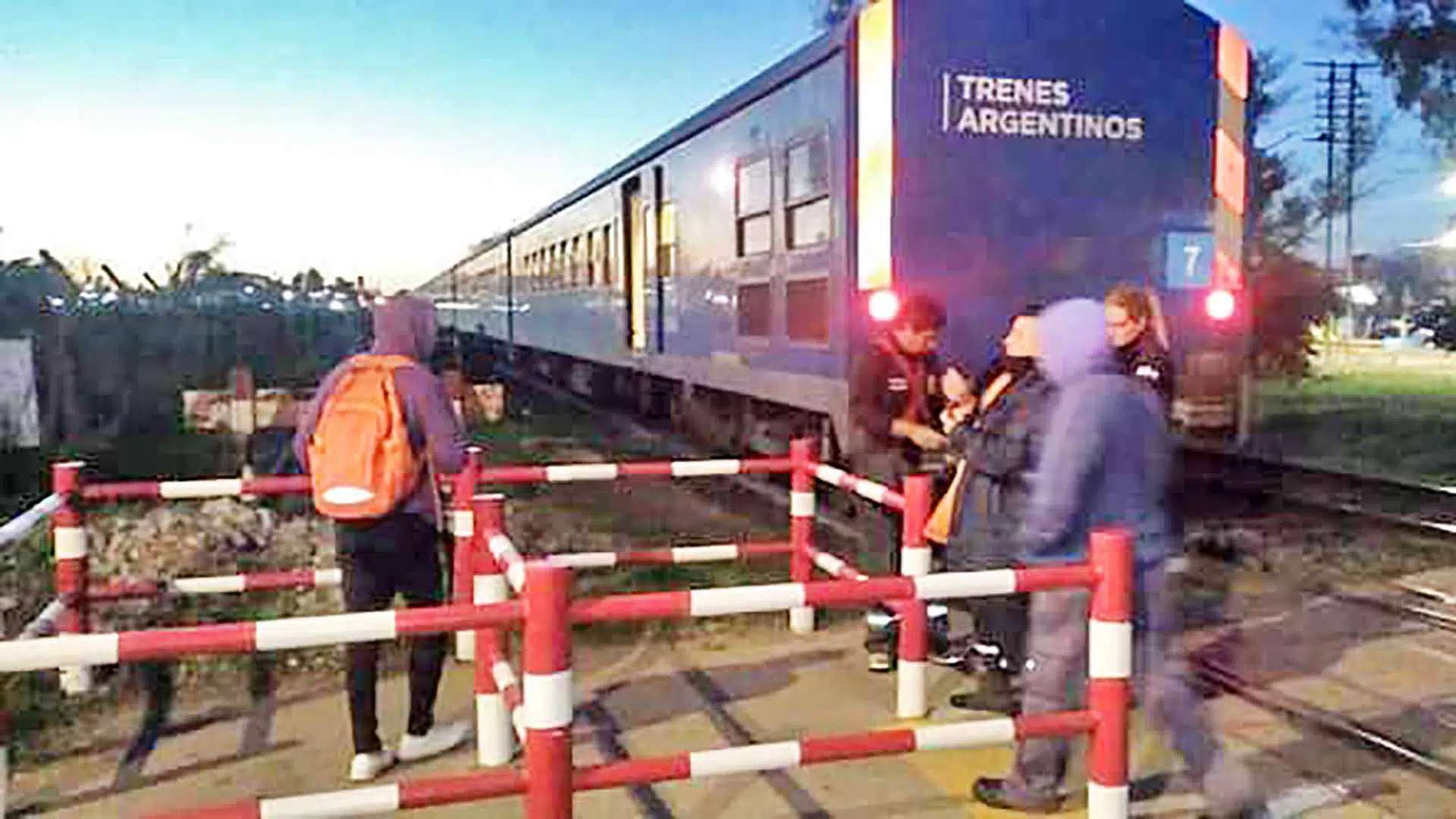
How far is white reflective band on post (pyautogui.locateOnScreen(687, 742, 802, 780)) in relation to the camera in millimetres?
3158

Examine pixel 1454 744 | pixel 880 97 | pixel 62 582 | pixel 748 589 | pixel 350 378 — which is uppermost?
pixel 880 97

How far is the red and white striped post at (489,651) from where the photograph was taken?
4504 millimetres

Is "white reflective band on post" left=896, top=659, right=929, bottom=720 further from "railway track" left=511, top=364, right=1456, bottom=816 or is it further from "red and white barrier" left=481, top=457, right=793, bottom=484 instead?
"red and white barrier" left=481, top=457, right=793, bottom=484

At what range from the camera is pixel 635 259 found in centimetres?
1456

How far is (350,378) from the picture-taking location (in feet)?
14.9

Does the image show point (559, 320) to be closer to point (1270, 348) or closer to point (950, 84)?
point (950, 84)

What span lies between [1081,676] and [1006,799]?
0.44 metres

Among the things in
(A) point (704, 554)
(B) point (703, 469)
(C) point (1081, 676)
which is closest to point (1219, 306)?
(B) point (703, 469)

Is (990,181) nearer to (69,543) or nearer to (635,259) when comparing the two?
(69,543)

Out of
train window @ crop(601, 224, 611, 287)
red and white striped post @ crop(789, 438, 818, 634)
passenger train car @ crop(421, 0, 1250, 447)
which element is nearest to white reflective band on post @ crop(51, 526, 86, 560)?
red and white striped post @ crop(789, 438, 818, 634)

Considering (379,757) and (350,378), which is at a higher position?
(350,378)

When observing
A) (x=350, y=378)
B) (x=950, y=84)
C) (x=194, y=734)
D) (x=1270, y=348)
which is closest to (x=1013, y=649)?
(x=350, y=378)

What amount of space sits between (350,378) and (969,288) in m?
4.09

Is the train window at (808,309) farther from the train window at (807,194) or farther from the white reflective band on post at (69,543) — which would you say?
the white reflective band on post at (69,543)
